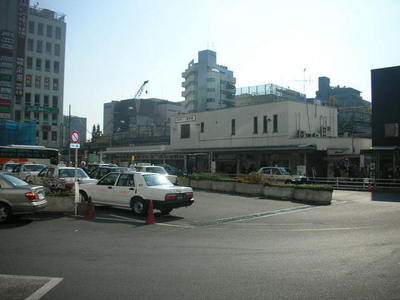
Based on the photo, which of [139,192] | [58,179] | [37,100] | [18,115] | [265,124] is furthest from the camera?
[37,100]

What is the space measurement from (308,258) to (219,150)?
3497 centimetres

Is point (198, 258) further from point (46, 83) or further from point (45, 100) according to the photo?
point (46, 83)

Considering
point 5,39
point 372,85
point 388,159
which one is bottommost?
point 388,159

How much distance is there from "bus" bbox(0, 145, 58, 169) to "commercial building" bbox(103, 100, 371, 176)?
590 inches

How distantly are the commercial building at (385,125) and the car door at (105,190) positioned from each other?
23.5 metres

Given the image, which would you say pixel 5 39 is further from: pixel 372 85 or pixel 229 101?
pixel 229 101

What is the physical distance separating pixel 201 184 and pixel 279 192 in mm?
7327

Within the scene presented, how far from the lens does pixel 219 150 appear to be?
42.8m

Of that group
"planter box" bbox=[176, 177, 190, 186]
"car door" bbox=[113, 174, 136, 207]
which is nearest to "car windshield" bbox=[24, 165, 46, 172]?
"planter box" bbox=[176, 177, 190, 186]

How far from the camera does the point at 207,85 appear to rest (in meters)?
124

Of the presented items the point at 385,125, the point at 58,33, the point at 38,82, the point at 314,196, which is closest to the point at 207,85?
the point at 58,33

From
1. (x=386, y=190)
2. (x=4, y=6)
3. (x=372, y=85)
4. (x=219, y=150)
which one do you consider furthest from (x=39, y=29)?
(x=386, y=190)

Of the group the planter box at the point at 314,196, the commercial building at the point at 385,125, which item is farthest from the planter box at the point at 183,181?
the commercial building at the point at 385,125

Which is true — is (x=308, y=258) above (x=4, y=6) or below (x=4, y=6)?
below
